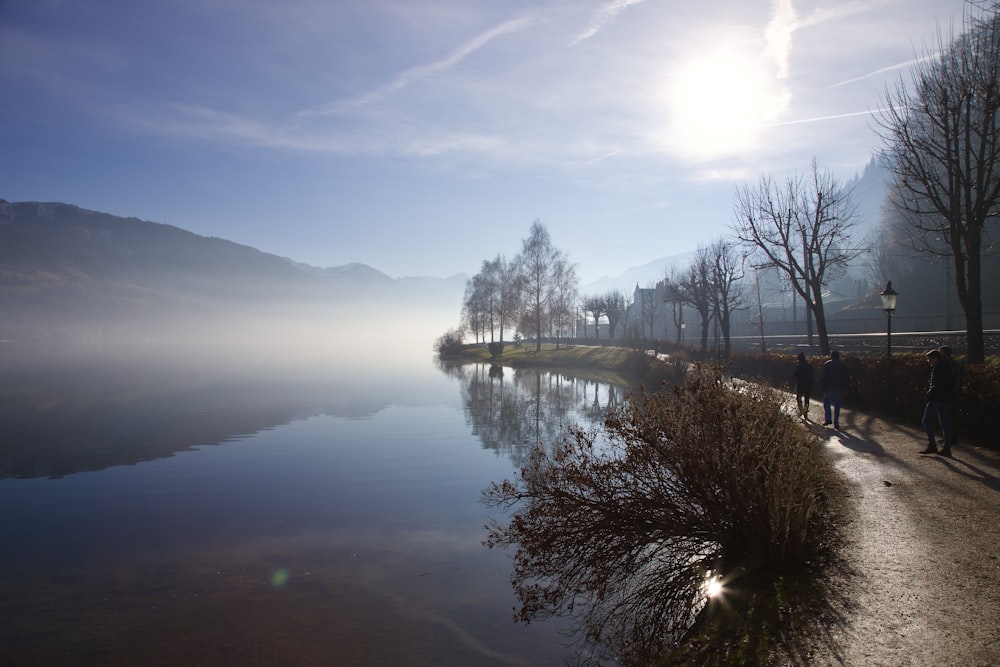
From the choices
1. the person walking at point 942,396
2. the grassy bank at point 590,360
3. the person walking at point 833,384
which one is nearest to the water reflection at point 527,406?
the grassy bank at point 590,360

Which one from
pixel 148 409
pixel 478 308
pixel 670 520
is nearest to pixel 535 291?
pixel 478 308

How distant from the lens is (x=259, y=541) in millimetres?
10258

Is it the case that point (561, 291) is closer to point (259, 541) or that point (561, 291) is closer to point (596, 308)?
point (596, 308)

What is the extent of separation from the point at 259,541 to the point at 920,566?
9.45 m

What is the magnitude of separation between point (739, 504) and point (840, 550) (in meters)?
1.27

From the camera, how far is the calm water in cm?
690

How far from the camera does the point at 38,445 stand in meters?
18.8

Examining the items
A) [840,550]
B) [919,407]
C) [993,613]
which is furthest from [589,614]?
[919,407]

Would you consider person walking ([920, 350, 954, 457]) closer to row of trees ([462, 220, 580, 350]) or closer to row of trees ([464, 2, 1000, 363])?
row of trees ([464, 2, 1000, 363])

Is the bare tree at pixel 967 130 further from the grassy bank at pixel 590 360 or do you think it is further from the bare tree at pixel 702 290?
the bare tree at pixel 702 290

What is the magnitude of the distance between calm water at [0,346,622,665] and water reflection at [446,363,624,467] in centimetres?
24

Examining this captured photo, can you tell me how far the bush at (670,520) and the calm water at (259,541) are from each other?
846 millimetres

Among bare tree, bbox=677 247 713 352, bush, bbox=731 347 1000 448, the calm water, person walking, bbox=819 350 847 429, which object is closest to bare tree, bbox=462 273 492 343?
bare tree, bbox=677 247 713 352

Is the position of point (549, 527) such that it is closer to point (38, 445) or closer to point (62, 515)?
point (62, 515)
